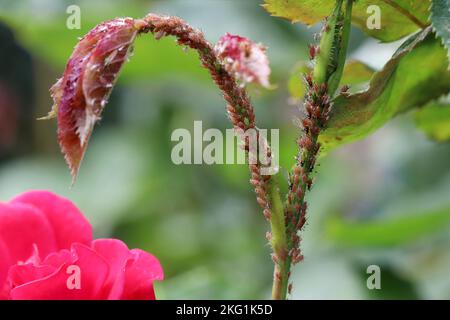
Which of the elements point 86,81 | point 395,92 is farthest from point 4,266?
point 395,92

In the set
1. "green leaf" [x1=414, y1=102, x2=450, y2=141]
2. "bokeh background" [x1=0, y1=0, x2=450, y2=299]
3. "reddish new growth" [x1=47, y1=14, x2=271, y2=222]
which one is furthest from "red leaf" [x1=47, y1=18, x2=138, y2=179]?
"bokeh background" [x1=0, y1=0, x2=450, y2=299]

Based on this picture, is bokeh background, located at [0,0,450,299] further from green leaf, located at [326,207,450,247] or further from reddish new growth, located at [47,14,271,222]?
reddish new growth, located at [47,14,271,222]

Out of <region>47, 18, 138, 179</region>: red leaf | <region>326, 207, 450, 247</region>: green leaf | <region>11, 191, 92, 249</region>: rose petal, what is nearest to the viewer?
<region>47, 18, 138, 179</region>: red leaf

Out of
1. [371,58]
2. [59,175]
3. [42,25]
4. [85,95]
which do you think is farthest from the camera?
[59,175]

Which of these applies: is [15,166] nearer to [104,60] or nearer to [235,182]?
[235,182]

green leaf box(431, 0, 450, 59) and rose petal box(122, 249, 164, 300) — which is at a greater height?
green leaf box(431, 0, 450, 59)

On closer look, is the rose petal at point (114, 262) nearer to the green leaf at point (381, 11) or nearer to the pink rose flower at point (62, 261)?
the pink rose flower at point (62, 261)
